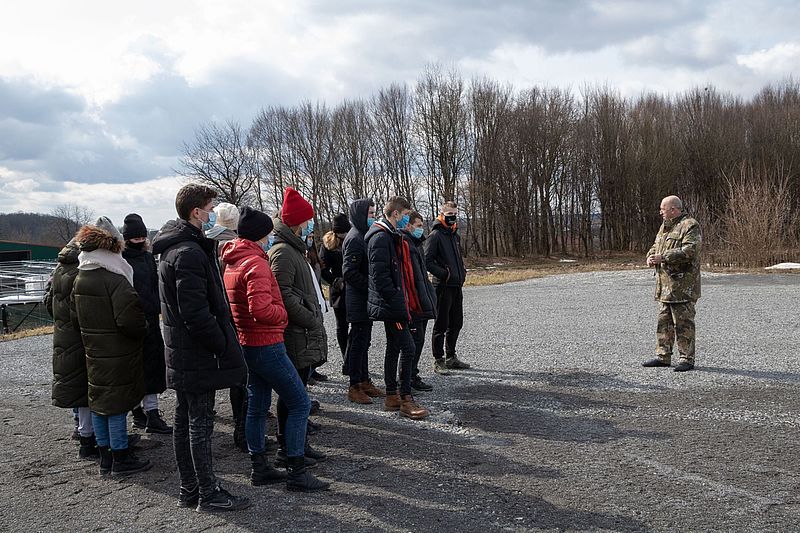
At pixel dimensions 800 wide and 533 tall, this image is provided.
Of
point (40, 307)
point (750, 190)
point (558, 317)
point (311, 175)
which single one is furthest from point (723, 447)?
point (311, 175)

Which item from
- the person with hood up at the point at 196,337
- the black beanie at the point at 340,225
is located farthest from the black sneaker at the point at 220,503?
the black beanie at the point at 340,225

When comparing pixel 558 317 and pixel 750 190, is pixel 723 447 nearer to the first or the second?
pixel 558 317

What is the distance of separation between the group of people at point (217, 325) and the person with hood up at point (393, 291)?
0.04 ft

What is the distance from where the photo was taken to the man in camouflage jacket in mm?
7395

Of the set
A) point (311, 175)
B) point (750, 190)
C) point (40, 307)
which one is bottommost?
point (40, 307)

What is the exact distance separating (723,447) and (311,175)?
47.4 metres

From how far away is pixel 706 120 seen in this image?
154 ft

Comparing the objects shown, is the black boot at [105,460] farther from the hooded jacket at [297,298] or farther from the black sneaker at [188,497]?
the hooded jacket at [297,298]

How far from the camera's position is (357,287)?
246 inches

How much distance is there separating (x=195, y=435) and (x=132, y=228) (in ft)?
8.33

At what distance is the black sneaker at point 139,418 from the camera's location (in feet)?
19.7

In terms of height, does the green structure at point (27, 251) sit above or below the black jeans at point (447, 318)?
above

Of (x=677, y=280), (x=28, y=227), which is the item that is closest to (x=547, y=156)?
(x=677, y=280)

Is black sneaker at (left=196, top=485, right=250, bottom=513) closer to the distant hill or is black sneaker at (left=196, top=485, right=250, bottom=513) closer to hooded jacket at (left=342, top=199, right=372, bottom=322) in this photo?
hooded jacket at (left=342, top=199, right=372, bottom=322)
